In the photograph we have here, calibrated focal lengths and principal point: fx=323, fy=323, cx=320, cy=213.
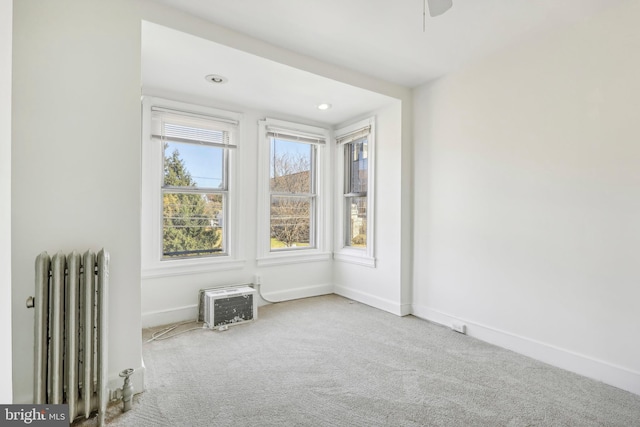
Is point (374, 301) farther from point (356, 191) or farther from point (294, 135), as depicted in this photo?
point (294, 135)

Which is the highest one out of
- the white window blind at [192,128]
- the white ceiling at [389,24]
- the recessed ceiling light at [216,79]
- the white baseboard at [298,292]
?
the white ceiling at [389,24]

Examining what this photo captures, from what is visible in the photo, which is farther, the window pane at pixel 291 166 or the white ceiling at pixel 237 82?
the window pane at pixel 291 166

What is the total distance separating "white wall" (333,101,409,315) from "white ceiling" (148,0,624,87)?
2.75 feet

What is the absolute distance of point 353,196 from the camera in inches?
167

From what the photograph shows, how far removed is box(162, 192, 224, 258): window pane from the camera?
3.41 metres

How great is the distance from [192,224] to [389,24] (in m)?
2.70

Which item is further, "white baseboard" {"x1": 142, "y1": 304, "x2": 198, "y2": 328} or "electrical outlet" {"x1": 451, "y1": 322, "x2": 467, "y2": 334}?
"white baseboard" {"x1": 142, "y1": 304, "x2": 198, "y2": 328}

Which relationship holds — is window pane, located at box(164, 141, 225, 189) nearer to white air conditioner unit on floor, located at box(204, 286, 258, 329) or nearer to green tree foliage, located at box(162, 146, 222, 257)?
green tree foliage, located at box(162, 146, 222, 257)

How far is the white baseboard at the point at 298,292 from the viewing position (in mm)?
3946

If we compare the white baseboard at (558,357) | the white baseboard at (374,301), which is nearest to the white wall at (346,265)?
the white baseboard at (374,301)

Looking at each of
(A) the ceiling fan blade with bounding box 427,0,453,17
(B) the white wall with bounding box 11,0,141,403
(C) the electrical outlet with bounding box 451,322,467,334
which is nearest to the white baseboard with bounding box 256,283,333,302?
(C) the electrical outlet with bounding box 451,322,467,334

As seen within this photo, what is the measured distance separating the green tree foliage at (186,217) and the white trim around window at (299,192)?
0.53 metres
